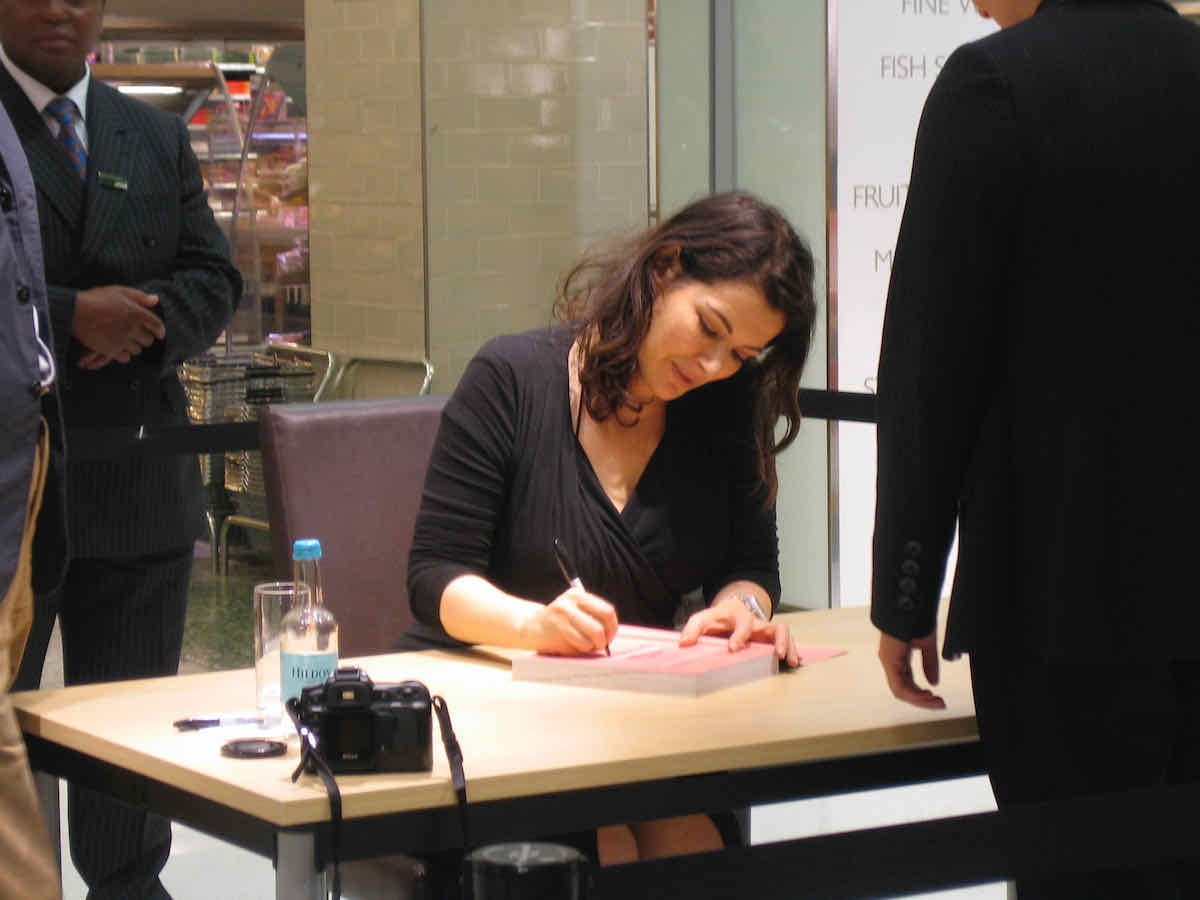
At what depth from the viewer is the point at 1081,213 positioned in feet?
5.45

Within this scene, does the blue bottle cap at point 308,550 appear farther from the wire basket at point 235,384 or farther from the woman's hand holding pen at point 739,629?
the wire basket at point 235,384

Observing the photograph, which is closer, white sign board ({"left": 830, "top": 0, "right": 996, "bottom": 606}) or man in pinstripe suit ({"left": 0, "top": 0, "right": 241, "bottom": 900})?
man in pinstripe suit ({"left": 0, "top": 0, "right": 241, "bottom": 900})

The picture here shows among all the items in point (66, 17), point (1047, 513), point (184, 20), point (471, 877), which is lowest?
point (471, 877)

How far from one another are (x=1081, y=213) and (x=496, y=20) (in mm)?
3906

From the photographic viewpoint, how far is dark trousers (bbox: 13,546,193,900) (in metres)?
3.10

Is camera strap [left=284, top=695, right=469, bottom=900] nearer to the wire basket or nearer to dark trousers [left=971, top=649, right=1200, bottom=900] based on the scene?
dark trousers [left=971, top=649, right=1200, bottom=900]

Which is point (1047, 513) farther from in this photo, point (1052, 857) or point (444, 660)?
point (444, 660)

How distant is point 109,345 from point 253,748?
1.49 m

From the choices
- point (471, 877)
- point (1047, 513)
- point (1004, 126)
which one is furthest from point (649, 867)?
point (1004, 126)

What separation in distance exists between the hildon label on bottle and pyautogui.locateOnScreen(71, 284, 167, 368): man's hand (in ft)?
4.24

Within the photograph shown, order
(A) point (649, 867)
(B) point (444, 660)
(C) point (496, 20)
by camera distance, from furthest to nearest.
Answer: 1. (C) point (496, 20)
2. (B) point (444, 660)
3. (A) point (649, 867)

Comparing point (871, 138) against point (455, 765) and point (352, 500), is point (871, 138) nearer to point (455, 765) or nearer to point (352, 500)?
point (352, 500)

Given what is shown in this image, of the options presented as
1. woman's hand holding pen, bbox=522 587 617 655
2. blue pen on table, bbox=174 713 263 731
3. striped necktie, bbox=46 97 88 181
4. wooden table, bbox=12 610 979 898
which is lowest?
wooden table, bbox=12 610 979 898

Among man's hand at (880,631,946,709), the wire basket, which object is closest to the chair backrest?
man's hand at (880,631,946,709)
